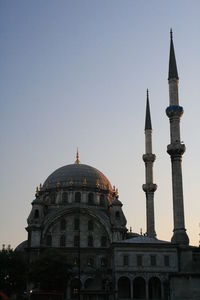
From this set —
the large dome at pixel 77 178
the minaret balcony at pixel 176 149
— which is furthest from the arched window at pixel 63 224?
the minaret balcony at pixel 176 149

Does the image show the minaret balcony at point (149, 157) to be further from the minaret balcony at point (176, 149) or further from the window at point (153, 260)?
the window at point (153, 260)

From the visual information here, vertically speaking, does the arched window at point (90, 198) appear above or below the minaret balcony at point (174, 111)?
below

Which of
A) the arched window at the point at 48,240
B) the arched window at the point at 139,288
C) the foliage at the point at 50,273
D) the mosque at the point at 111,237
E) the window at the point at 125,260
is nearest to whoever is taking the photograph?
the foliage at the point at 50,273

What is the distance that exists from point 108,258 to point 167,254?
1215 centimetres

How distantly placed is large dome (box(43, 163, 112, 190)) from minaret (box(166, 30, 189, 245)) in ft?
69.9

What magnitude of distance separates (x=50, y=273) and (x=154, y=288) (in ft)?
45.3

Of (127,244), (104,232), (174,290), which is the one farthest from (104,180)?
(174,290)

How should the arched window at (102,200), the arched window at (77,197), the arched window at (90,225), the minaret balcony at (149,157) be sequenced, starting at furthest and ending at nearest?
the arched window at (102,200) < the arched window at (77,197) < the minaret balcony at (149,157) < the arched window at (90,225)

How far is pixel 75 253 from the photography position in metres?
65.6

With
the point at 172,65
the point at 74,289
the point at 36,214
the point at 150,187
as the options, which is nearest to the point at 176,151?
the point at 172,65

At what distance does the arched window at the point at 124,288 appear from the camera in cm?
5624

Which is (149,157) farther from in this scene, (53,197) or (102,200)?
(53,197)

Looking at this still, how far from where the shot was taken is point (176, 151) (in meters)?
55.6

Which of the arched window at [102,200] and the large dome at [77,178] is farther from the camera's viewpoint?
the large dome at [77,178]
